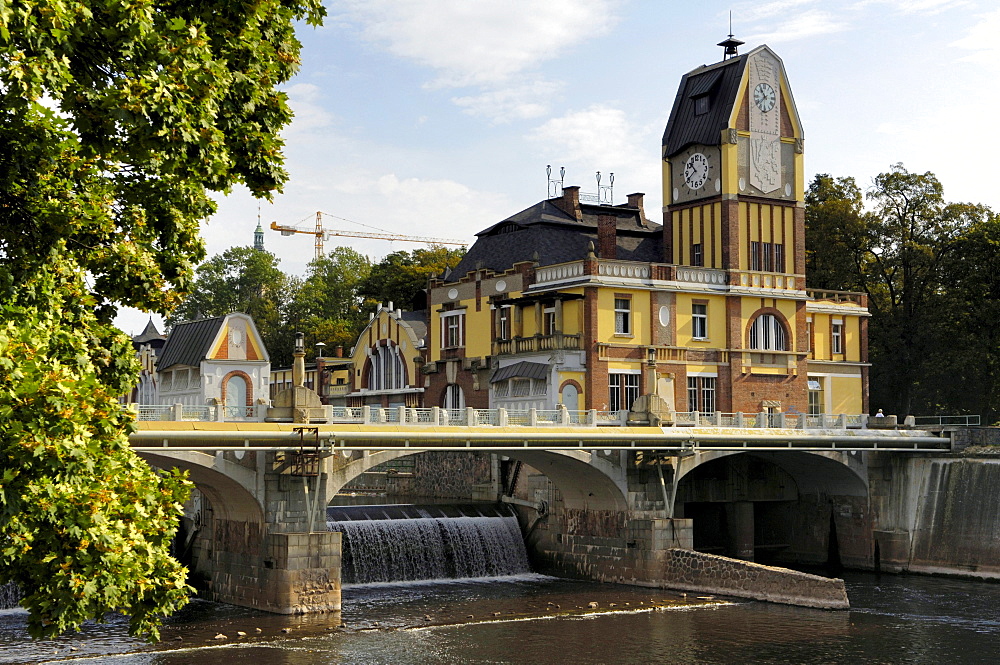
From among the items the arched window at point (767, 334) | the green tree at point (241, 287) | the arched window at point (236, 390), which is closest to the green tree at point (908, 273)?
the arched window at point (767, 334)

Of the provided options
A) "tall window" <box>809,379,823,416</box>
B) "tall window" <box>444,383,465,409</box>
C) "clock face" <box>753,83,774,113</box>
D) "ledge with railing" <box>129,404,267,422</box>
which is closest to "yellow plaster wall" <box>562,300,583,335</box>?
"tall window" <box>444,383,465,409</box>

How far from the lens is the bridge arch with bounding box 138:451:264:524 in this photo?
40094mm

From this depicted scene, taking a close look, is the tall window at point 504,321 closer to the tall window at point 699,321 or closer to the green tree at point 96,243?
the tall window at point 699,321

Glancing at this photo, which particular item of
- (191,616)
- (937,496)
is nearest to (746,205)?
(937,496)

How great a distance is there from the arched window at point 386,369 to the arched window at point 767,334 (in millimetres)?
22069

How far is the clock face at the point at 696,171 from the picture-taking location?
64.3 m

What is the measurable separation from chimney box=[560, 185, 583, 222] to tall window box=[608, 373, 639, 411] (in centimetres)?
1230

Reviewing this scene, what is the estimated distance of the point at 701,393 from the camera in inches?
2473

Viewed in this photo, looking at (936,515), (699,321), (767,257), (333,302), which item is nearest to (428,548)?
(699,321)

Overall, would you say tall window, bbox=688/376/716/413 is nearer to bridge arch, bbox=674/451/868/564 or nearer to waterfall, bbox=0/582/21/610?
bridge arch, bbox=674/451/868/564

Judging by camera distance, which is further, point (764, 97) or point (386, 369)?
point (386, 369)

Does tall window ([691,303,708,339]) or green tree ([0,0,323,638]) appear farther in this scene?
tall window ([691,303,708,339])

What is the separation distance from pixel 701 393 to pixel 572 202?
14133mm

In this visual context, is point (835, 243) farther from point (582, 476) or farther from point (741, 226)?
point (582, 476)
